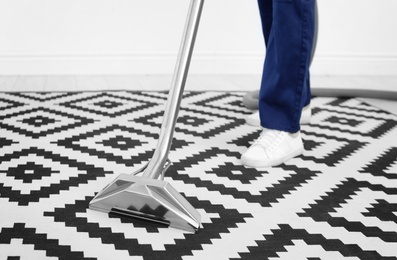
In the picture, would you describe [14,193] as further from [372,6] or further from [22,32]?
[372,6]

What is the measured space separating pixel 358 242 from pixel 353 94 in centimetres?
128

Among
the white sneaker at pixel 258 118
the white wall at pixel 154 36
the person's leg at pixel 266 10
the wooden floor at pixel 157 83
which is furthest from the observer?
the white wall at pixel 154 36

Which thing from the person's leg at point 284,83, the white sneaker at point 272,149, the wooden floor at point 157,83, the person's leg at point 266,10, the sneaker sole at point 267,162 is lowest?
the wooden floor at point 157,83

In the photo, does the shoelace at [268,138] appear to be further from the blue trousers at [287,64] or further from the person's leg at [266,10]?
the person's leg at [266,10]

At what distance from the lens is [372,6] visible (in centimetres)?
281

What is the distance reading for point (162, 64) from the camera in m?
2.66

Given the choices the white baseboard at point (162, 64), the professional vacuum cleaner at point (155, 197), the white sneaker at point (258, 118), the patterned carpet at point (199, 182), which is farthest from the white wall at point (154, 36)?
the professional vacuum cleaner at point (155, 197)

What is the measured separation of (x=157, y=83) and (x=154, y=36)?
252 millimetres

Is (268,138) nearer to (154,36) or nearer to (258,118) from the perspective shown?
(258,118)

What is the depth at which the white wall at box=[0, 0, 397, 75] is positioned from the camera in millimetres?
2547

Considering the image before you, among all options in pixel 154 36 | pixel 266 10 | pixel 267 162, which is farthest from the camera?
pixel 154 36

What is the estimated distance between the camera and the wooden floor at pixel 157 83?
2.34 m

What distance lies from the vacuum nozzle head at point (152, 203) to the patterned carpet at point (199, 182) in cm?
2

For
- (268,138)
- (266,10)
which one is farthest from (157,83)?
(268,138)
